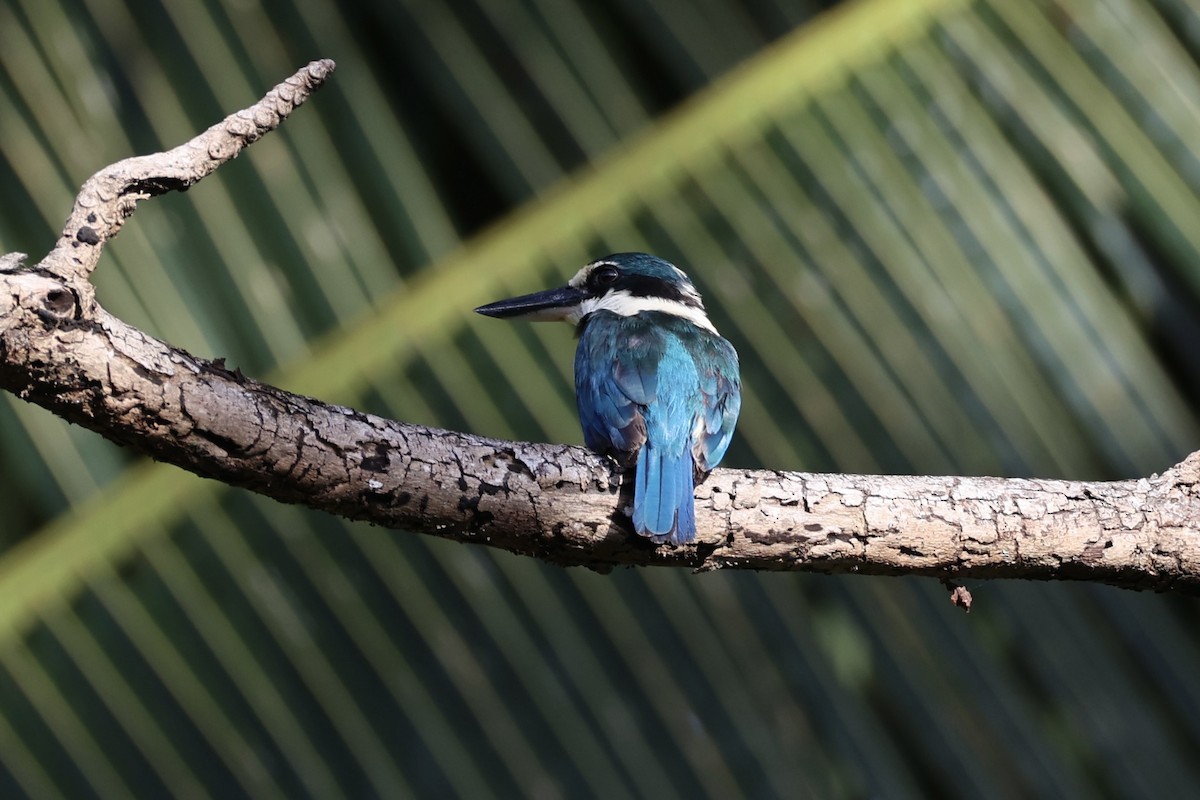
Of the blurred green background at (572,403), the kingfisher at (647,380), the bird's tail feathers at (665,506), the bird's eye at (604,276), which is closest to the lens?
the bird's tail feathers at (665,506)

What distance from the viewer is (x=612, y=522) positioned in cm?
215

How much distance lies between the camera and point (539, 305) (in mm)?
3025

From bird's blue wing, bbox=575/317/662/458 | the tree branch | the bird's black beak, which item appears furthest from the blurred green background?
the tree branch

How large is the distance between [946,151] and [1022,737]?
1.32 m

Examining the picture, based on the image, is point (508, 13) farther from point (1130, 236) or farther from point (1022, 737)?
point (1022, 737)

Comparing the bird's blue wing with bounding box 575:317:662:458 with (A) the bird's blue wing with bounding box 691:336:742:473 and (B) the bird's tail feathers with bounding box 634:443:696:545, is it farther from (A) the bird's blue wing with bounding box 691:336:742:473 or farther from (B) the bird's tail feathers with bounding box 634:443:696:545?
(B) the bird's tail feathers with bounding box 634:443:696:545

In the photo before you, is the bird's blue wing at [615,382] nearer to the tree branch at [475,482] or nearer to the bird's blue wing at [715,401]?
the bird's blue wing at [715,401]

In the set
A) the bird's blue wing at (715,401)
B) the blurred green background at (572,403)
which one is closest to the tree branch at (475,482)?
the bird's blue wing at (715,401)

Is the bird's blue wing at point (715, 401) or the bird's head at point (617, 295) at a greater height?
the bird's head at point (617, 295)

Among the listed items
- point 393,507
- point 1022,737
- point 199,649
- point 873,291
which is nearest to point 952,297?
point 873,291

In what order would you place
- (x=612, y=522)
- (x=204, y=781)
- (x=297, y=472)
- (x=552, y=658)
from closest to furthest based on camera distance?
(x=297, y=472) < (x=612, y=522) < (x=204, y=781) < (x=552, y=658)

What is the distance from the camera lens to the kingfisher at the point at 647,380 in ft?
7.76

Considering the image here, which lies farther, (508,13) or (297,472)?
(508,13)

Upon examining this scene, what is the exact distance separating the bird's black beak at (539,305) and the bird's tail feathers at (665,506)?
2.46 ft
